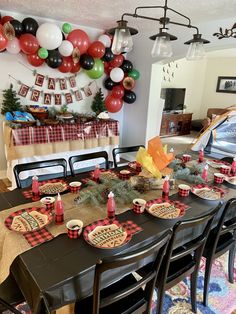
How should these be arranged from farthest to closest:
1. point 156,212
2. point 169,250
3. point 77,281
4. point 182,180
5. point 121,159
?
1. point 121,159
2. point 182,180
3. point 156,212
4. point 169,250
5. point 77,281

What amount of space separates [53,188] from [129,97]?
296 cm

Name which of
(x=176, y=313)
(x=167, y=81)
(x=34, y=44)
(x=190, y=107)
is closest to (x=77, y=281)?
(x=176, y=313)

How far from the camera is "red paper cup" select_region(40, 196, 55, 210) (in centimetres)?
147

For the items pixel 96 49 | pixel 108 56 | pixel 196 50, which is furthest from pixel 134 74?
pixel 196 50

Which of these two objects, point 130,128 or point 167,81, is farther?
point 167,81

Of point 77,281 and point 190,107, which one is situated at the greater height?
point 190,107

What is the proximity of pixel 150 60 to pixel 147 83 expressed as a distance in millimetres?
386

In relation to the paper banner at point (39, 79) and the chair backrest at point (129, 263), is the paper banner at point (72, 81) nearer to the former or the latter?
the paper banner at point (39, 79)

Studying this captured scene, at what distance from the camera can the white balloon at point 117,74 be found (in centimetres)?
399

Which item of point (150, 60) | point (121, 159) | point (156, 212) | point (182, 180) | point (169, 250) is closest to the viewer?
point (169, 250)

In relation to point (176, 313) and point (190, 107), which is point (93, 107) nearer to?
point (176, 313)

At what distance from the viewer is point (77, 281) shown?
104cm

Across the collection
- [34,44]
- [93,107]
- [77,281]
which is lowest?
[77,281]

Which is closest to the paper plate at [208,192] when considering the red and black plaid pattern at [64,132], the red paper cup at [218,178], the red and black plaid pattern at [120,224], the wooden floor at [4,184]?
the red paper cup at [218,178]
